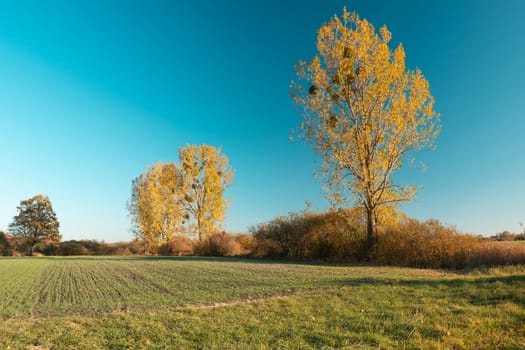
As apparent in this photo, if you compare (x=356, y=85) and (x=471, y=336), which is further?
(x=356, y=85)

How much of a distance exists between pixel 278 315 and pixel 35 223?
47.9 metres

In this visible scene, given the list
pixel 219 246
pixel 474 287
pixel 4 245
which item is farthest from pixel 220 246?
pixel 4 245

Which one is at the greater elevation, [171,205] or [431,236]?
[171,205]

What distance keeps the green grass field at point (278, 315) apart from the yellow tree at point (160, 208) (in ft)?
81.5

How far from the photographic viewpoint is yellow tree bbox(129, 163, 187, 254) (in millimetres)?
35031

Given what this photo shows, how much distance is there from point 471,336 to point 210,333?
423cm

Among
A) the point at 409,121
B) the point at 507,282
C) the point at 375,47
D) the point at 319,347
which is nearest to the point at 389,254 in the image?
the point at 409,121

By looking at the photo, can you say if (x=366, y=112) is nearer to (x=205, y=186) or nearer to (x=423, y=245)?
(x=423, y=245)

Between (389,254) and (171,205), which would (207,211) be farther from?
(389,254)

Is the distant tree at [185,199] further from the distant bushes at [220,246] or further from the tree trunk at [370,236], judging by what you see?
the tree trunk at [370,236]

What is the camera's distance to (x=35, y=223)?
42469mm

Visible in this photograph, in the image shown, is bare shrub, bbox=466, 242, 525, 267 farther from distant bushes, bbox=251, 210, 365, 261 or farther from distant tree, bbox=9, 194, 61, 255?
distant tree, bbox=9, 194, 61, 255

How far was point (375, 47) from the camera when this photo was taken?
1838cm

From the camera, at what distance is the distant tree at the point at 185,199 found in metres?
34.6
